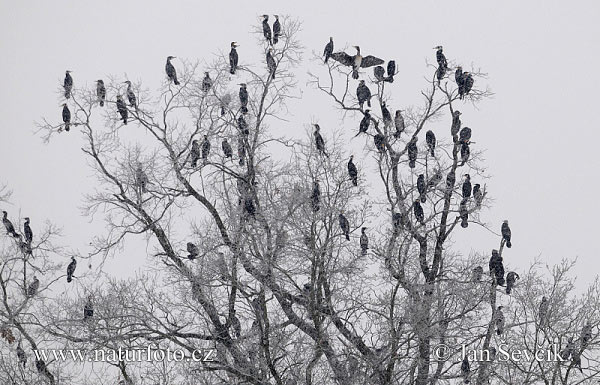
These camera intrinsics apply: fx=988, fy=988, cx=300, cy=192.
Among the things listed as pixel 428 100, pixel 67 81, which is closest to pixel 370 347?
pixel 428 100

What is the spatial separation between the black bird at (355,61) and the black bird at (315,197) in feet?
12.4

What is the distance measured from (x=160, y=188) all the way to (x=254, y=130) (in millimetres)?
2180

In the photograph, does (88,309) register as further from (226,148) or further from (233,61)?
(233,61)

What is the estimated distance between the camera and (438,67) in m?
19.6

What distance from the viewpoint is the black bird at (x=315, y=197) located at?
16.8 metres

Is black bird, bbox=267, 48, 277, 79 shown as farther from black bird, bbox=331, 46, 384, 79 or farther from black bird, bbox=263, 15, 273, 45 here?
black bird, bbox=331, 46, 384, 79

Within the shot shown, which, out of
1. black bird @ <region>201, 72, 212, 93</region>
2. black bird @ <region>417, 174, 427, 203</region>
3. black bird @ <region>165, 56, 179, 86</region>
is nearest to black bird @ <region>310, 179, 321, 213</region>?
black bird @ <region>417, 174, 427, 203</region>

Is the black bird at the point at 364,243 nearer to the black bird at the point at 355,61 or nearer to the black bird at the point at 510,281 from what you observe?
the black bird at the point at 510,281

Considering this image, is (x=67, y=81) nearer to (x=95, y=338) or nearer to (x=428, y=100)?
(x=95, y=338)

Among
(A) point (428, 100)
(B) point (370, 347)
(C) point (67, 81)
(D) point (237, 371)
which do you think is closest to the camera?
(D) point (237, 371)

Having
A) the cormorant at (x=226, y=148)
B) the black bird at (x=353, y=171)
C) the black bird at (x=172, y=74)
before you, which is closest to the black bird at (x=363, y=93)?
the black bird at (x=353, y=171)

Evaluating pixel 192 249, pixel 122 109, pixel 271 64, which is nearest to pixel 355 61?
pixel 271 64

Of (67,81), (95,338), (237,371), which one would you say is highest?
(67,81)

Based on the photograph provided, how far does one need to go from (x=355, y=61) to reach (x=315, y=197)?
4.85m
